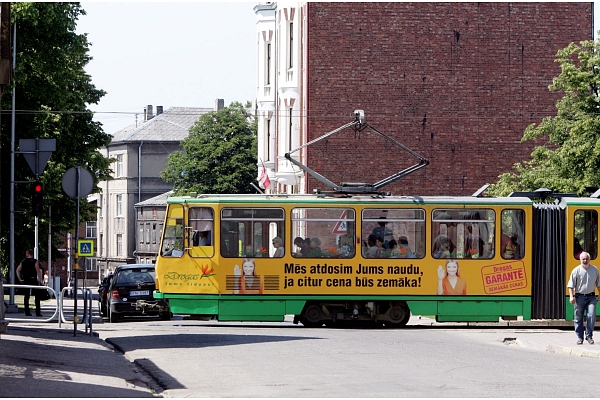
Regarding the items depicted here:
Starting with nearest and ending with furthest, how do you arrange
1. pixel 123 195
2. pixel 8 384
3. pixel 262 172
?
pixel 8 384 < pixel 262 172 < pixel 123 195

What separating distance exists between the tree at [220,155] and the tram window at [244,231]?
198 ft

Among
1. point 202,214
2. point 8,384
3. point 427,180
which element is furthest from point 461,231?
point 427,180

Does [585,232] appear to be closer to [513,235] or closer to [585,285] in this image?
[513,235]

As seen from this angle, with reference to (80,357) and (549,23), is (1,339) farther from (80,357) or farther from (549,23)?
(549,23)

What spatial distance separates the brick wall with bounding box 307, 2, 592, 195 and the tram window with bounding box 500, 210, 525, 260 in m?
20.6

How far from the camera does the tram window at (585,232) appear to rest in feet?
84.1

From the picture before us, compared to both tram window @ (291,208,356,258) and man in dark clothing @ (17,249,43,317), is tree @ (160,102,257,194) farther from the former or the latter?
tram window @ (291,208,356,258)

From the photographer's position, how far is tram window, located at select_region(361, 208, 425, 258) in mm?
25656

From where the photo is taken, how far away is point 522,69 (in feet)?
153

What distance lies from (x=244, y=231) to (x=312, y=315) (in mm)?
2325

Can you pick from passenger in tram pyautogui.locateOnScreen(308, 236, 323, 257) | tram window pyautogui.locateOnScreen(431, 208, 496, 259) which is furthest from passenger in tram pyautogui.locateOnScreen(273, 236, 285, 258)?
tram window pyautogui.locateOnScreen(431, 208, 496, 259)

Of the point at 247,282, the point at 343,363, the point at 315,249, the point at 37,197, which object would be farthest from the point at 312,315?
the point at 343,363

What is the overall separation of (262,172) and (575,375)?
141 feet

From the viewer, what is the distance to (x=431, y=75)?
46375mm
